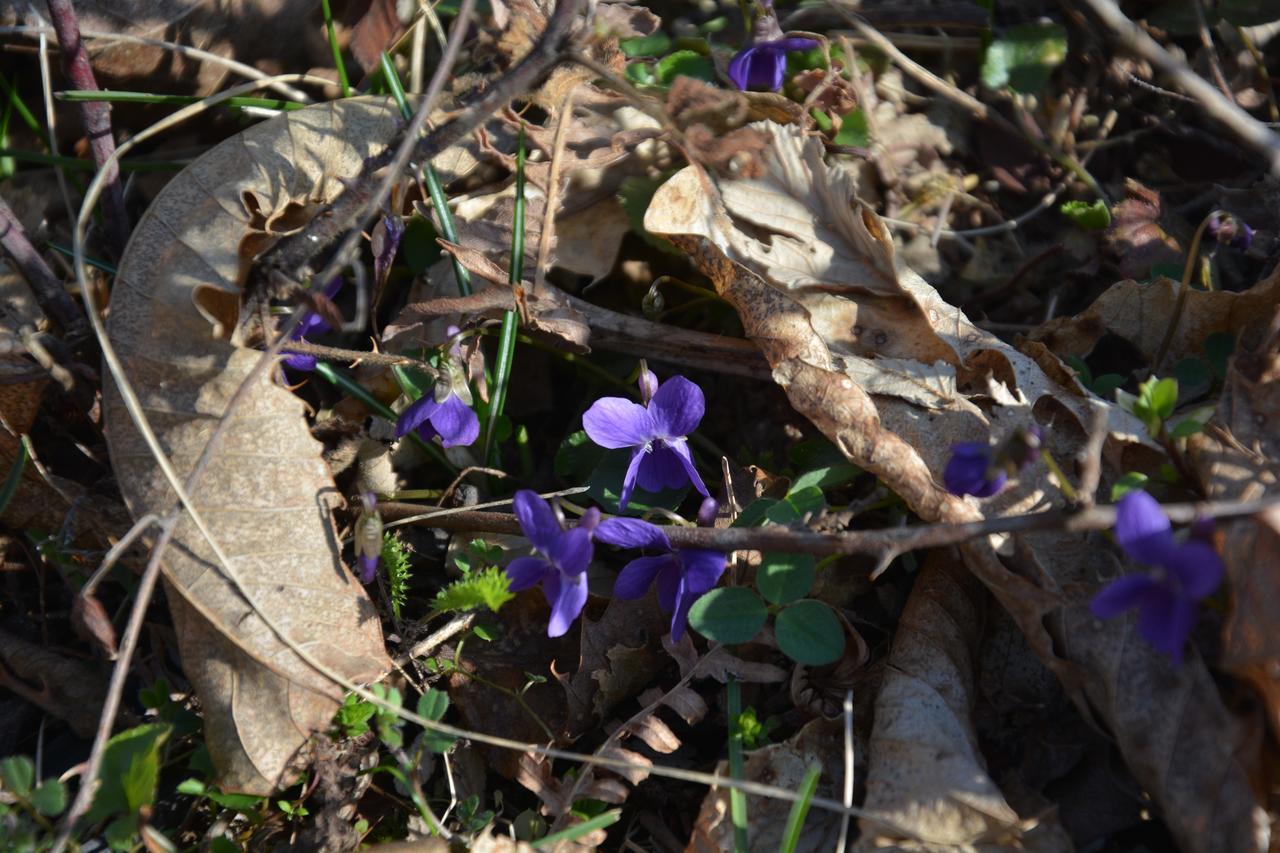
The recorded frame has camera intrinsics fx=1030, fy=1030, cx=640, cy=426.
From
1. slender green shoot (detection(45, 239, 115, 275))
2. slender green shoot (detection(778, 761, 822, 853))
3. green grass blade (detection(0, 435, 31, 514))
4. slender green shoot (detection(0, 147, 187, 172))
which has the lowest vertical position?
slender green shoot (detection(778, 761, 822, 853))

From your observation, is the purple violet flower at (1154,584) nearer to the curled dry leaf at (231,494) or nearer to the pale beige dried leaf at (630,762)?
the pale beige dried leaf at (630,762)

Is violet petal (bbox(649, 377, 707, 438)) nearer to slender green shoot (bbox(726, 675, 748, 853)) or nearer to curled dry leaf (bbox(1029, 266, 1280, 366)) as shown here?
slender green shoot (bbox(726, 675, 748, 853))

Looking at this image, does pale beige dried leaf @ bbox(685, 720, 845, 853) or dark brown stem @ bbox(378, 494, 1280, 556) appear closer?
dark brown stem @ bbox(378, 494, 1280, 556)

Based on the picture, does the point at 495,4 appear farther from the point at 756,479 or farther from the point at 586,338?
the point at 756,479

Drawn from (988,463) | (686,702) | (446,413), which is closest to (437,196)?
(446,413)

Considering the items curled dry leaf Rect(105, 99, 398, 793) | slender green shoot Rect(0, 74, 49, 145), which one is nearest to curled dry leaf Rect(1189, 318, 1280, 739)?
curled dry leaf Rect(105, 99, 398, 793)

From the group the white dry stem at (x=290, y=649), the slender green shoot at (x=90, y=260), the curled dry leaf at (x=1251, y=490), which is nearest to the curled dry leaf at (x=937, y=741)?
the white dry stem at (x=290, y=649)
